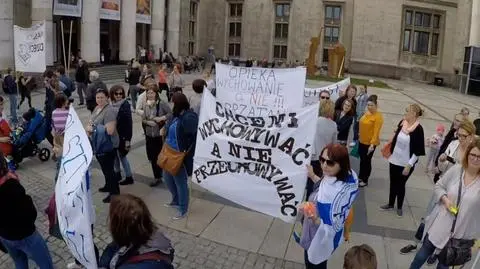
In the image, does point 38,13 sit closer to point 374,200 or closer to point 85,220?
point 374,200

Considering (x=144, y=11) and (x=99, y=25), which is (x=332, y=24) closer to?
(x=144, y=11)

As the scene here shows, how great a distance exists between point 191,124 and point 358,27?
38210mm

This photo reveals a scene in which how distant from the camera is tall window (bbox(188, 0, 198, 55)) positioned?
4416 centimetres

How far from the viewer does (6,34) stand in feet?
77.9

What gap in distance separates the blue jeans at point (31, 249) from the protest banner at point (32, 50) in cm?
926

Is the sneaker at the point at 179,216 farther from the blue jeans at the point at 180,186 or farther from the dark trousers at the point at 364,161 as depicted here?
the dark trousers at the point at 364,161

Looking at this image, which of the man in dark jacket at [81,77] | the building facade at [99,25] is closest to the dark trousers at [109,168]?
the man in dark jacket at [81,77]

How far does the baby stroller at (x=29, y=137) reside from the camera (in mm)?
8914

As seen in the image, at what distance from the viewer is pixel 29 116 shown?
30.1 feet

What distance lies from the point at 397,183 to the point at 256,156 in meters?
2.86

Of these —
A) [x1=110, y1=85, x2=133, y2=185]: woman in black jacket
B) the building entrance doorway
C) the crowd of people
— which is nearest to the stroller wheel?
the crowd of people

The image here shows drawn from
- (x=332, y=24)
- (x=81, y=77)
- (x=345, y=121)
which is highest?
(x=332, y=24)

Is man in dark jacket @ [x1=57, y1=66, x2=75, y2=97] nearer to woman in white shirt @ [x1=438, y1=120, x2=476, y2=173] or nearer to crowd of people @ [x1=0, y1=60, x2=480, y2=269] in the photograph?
crowd of people @ [x1=0, y1=60, x2=480, y2=269]

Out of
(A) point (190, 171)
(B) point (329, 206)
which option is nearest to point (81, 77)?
(A) point (190, 171)
